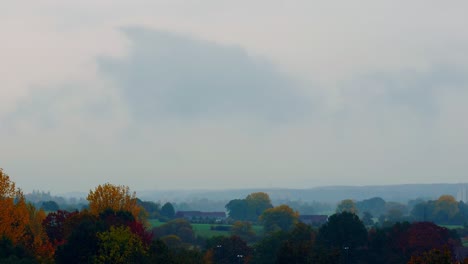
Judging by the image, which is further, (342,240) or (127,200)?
(342,240)

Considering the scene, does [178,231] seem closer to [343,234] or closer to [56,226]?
[343,234]

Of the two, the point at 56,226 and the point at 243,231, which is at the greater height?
the point at 56,226

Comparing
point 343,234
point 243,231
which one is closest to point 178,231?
point 243,231

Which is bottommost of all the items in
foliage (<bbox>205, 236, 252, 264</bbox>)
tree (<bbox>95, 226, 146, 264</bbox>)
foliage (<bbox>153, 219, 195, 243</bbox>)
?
foliage (<bbox>205, 236, 252, 264</bbox>)

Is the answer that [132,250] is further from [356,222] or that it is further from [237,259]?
[356,222]

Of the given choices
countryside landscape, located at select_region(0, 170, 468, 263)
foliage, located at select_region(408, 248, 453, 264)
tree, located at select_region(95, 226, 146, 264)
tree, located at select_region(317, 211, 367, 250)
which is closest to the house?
countryside landscape, located at select_region(0, 170, 468, 263)

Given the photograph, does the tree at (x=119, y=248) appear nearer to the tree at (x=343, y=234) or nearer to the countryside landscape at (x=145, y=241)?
the countryside landscape at (x=145, y=241)

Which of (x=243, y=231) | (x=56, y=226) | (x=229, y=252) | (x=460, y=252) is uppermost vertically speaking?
(x=56, y=226)

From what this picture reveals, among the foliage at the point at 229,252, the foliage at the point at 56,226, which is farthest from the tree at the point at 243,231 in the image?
the foliage at the point at 56,226

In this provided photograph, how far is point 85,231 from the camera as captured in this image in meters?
86.9

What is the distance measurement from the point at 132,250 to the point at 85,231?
24.4 ft

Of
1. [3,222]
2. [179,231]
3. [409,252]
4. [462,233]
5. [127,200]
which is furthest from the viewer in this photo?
[462,233]

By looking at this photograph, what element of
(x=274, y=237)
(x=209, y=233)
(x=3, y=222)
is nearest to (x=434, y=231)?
→ (x=274, y=237)

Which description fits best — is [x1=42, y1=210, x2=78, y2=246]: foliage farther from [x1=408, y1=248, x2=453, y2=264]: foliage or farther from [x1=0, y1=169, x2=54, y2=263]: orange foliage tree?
[x1=408, y1=248, x2=453, y2=264]: foliage
